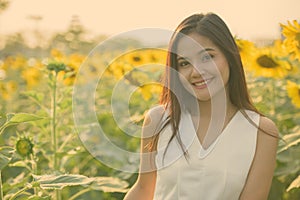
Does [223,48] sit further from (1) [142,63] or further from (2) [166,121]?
(1) [142,63]

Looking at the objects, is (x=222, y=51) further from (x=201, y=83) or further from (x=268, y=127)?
(x=268, y=127)

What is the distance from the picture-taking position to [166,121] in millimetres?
1664

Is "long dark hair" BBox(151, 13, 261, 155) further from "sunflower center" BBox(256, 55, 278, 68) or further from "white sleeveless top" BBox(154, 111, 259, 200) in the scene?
"sunflower center" BBox(256, 55, 278, 68)

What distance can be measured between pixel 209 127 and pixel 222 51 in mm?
197

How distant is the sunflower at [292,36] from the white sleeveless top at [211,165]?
0.92m

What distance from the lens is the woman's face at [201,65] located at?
1.53 metres

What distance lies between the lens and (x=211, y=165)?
1.57 meters

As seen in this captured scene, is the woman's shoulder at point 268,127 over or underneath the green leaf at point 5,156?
over

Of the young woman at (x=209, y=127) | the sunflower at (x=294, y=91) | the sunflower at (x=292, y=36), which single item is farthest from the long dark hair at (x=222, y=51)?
the sunflower at (x=294, y=91)

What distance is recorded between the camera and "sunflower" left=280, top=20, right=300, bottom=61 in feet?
8.04

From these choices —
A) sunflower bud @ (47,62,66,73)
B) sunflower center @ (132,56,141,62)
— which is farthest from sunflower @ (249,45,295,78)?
sunflower bud @ (47,62,66,73)

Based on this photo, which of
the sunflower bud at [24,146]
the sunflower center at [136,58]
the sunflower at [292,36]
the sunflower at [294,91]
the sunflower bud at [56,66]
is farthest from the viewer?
the sunflower center at [136,58]

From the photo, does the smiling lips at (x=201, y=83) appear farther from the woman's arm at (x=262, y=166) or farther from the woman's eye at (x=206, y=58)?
the woman's arm at (x=262, y=166)

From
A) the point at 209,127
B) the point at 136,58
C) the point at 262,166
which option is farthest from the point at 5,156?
the point at 136,58
